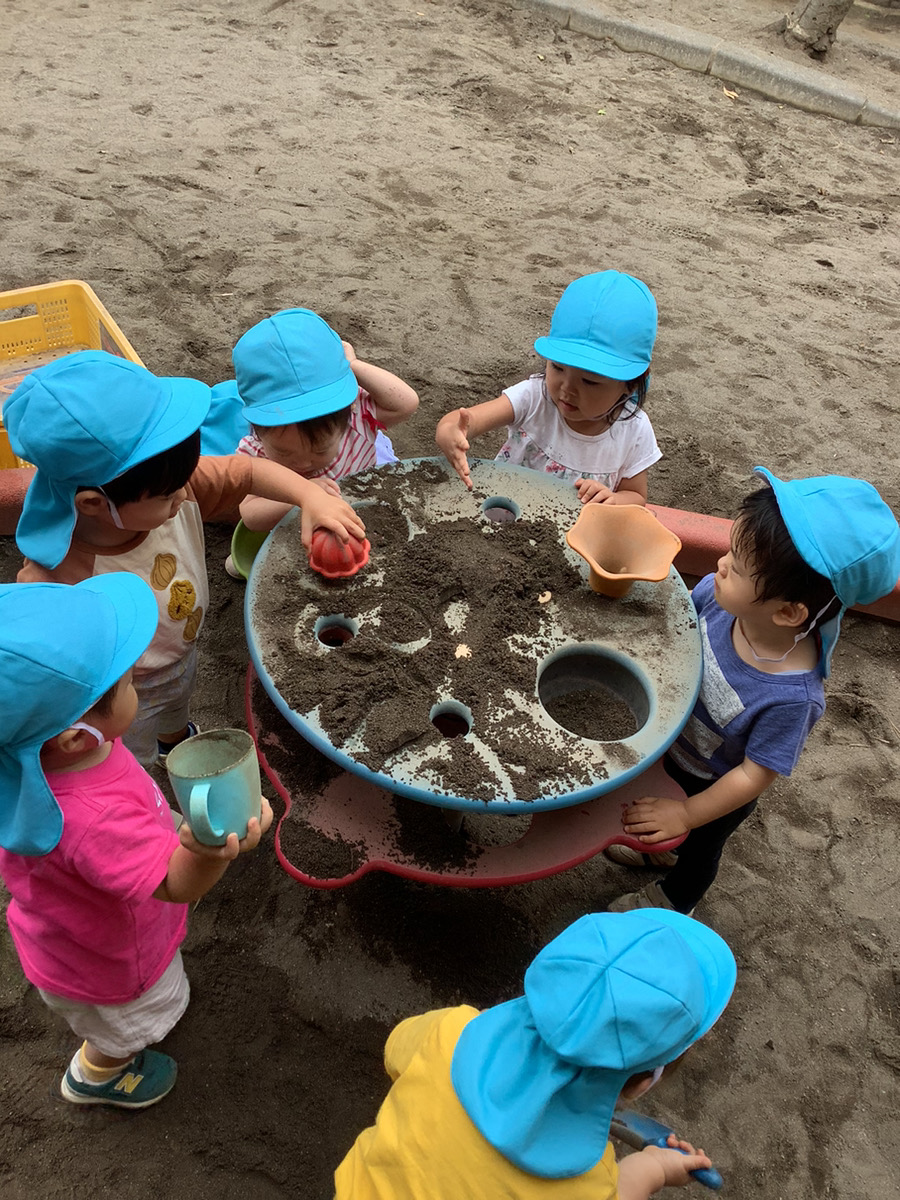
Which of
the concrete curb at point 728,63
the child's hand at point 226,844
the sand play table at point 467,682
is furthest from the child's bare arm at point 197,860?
the concrete curb at point 728,63

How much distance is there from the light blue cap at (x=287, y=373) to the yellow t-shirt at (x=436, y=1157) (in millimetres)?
1496

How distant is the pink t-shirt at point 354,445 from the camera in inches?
98.5

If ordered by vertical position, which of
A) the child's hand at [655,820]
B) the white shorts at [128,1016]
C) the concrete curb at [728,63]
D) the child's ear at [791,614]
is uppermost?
the concrete curb at [728,63]

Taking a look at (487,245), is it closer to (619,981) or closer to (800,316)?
(800,316)

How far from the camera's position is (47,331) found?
3.42 metres

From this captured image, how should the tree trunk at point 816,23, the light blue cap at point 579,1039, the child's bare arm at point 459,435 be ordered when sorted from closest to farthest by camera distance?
the light blue cap at point 579,1039
the child's bare arm at point 459,435
the tree trunk at point 816,23

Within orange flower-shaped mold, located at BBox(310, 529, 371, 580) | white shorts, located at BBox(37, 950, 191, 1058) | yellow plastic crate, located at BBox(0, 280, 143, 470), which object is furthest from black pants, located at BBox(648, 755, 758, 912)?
yellow plastic crate, located at BBox(0, 280, 143, 470)

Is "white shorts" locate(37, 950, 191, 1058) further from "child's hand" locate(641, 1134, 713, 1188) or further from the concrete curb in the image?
the concrete curb

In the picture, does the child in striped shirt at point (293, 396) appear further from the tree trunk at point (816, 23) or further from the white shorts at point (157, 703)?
the tree trunk at point (816, 23)

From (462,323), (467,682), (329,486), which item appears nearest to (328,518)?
(329,486)

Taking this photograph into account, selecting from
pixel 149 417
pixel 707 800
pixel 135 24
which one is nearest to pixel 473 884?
pixel 707 800

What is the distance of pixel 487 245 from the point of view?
16.3ft

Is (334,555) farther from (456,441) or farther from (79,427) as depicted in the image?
(79,427)

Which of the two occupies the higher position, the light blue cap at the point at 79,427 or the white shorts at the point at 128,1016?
the light blue cap at the point at 79,427
